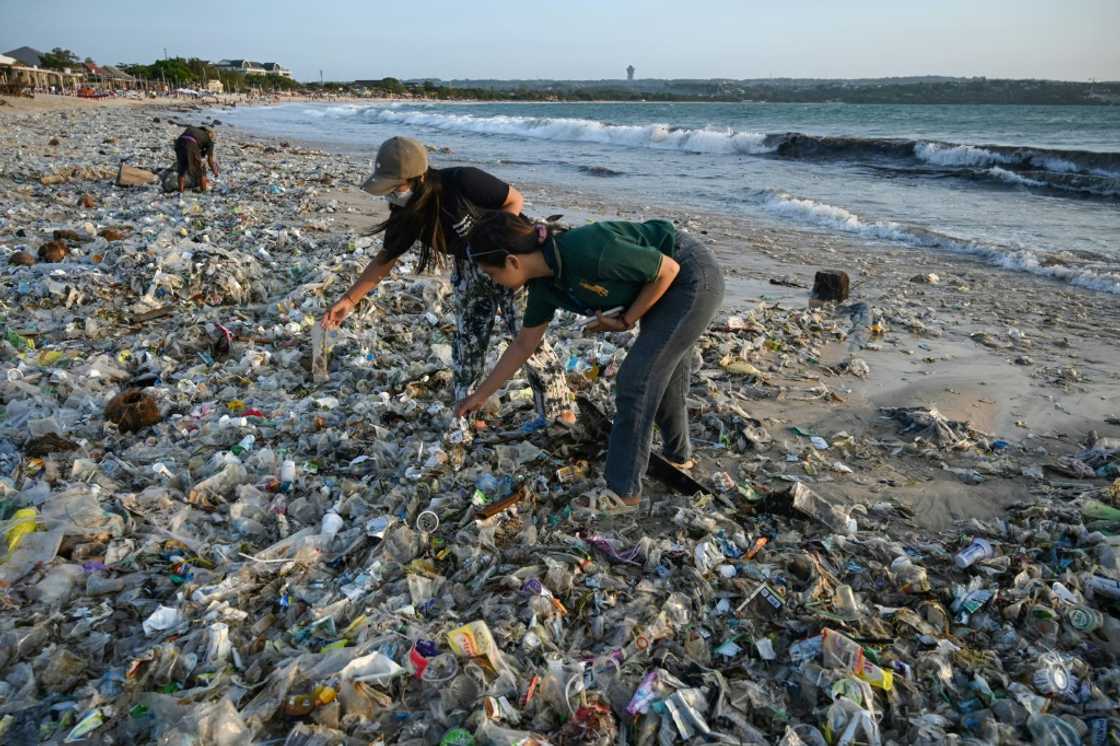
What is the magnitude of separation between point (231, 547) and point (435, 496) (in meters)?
0.91

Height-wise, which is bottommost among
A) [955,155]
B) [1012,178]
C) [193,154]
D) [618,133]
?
[193,154]

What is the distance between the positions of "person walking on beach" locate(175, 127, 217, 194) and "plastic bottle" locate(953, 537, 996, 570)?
11.5 metres

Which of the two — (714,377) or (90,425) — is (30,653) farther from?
(714,377)

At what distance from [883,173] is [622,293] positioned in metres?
19.0

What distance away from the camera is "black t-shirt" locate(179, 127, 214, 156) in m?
10.7

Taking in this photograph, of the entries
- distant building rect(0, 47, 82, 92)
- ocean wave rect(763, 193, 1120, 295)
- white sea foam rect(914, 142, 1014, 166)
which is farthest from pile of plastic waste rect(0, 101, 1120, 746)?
distant building rect(0, 47, 82, 92)

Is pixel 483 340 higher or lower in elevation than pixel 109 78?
lower

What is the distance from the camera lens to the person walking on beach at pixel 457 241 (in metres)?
2.98

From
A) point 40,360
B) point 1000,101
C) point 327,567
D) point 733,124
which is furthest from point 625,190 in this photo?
point 1000,101

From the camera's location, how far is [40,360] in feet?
15.6

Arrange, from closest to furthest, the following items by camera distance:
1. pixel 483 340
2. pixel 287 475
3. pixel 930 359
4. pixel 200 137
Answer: pixel 287 475
pixel 483 340
pixel 930 359
pixel 200 137

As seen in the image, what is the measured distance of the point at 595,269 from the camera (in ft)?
8.27

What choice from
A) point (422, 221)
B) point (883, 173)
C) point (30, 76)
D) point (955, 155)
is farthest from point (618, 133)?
point (30, 76)

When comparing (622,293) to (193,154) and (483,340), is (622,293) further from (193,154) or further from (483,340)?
(193,154)
